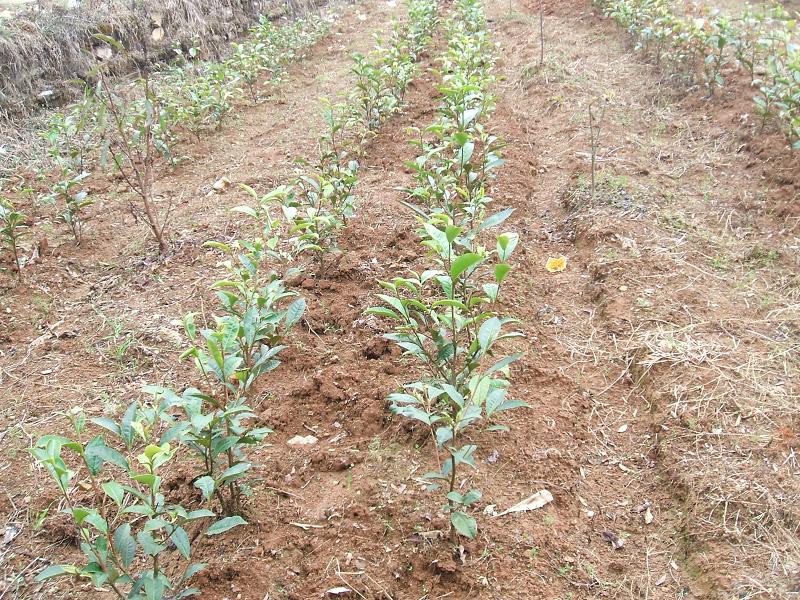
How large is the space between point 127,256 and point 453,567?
3.13 meters

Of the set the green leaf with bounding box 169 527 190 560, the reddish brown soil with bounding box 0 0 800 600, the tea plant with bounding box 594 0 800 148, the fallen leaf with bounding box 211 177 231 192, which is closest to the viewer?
the green leaf with bounding box 169 527 190 560

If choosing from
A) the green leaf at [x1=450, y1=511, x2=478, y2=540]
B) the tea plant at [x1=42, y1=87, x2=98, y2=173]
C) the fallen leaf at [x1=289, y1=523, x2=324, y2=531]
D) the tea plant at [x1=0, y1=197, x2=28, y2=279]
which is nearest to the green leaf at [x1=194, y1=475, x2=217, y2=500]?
the fallen leaf at [x1=289, y1=523, x2=324, y2=531]

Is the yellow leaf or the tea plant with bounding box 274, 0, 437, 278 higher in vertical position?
the tea plant with bounding box 274, 0, 437, 278

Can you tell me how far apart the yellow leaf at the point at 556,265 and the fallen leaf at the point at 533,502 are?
1.68 metres

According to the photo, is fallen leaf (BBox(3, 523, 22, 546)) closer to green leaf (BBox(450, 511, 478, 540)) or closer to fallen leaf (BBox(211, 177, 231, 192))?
green leaf (BBox(450, 511, 478, 540))

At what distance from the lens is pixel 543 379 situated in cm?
284

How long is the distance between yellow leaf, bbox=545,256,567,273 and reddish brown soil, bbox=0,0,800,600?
0.07 metres

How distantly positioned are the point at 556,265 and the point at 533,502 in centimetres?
177

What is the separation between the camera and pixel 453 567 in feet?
6.66

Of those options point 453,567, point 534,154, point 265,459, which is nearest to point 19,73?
point 534,154

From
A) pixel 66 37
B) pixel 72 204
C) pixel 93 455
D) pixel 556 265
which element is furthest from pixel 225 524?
pixel 66 37

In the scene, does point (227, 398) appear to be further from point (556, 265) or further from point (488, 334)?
point (556, 265)

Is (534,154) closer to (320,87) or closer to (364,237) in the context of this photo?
(364,237)

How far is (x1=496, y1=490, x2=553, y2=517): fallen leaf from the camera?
2242 mm
